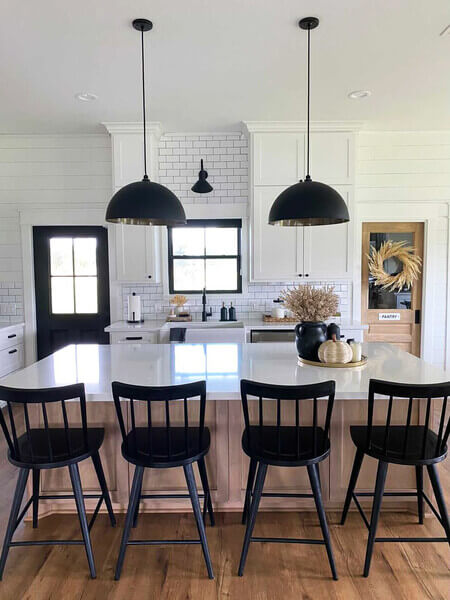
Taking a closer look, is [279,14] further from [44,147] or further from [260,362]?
[44,147]

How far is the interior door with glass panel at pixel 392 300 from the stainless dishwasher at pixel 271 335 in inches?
44.7

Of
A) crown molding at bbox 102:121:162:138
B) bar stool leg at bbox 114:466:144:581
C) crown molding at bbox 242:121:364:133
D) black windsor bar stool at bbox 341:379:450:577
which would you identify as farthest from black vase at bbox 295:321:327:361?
crown molding at bbox 102:121:162:138

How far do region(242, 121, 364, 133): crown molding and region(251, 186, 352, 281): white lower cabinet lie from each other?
617 mm

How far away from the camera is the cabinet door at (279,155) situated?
4488 millimetres

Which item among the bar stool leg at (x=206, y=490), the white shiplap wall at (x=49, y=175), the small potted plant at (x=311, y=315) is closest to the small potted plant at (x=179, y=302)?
the white shiplap wall at (x=49, y=175)

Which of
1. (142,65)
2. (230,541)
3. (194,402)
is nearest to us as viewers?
(230,541)

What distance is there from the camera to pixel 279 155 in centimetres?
449

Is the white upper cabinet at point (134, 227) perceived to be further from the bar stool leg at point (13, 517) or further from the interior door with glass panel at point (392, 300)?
the bar stool leg at point (13, 517)

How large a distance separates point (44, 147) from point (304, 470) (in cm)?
440

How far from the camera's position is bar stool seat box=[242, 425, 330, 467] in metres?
1.94

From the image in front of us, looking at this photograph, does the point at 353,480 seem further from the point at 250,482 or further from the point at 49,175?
the point at 49,175

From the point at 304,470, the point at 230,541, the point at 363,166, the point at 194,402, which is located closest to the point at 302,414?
the point at 304,470

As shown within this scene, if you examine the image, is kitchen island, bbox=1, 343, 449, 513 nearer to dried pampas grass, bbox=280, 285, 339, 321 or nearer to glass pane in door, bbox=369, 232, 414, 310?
dried pampas grass, bbox=280, 285, 339, 321

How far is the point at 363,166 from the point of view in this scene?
4836 millimetres
